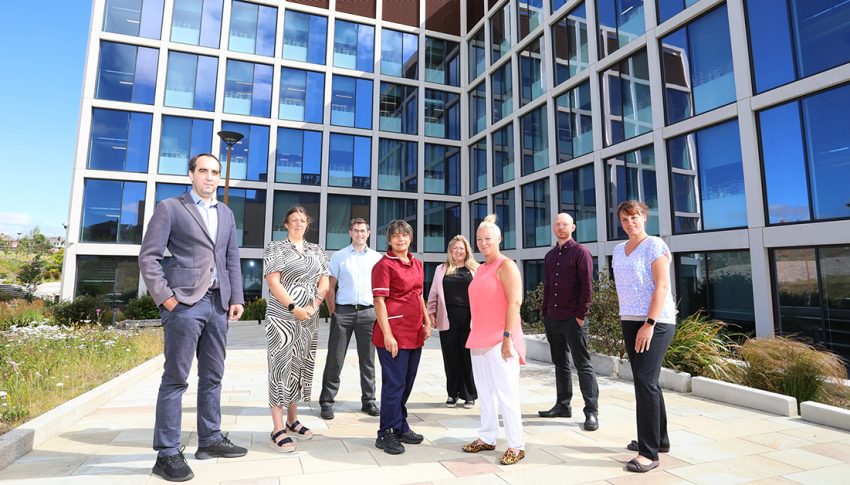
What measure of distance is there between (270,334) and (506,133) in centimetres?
1975

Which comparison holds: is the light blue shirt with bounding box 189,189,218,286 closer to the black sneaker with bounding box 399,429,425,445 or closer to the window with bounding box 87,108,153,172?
the black sneaker with bounding box 399,429,425,445

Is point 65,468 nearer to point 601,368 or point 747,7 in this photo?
Answer: point 601,368

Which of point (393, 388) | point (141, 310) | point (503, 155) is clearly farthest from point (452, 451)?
point (503, 155)

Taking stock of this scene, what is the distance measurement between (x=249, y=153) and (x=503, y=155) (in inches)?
511

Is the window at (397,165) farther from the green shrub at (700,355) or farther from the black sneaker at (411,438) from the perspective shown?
the black sneaker at (411,438)

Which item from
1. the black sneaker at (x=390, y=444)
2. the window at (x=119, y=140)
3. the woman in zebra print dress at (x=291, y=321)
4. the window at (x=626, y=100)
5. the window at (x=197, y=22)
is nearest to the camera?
the black sneaker at (x=390, y=444)

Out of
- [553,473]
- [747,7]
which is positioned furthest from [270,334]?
[747,7]

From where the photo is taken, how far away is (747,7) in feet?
36.6

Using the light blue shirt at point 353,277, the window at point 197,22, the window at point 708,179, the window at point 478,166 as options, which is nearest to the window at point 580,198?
the window at point 708,179

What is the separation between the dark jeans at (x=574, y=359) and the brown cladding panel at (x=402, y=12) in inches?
980

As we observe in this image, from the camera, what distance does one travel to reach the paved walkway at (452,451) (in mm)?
3346

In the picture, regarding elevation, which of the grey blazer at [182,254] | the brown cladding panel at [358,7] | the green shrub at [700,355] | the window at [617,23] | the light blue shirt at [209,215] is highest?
the brown cladding panel at [358,7]

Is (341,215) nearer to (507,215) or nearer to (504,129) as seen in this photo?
(507,215)

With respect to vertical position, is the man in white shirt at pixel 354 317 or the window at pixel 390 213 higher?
the window at pixel 390 213
